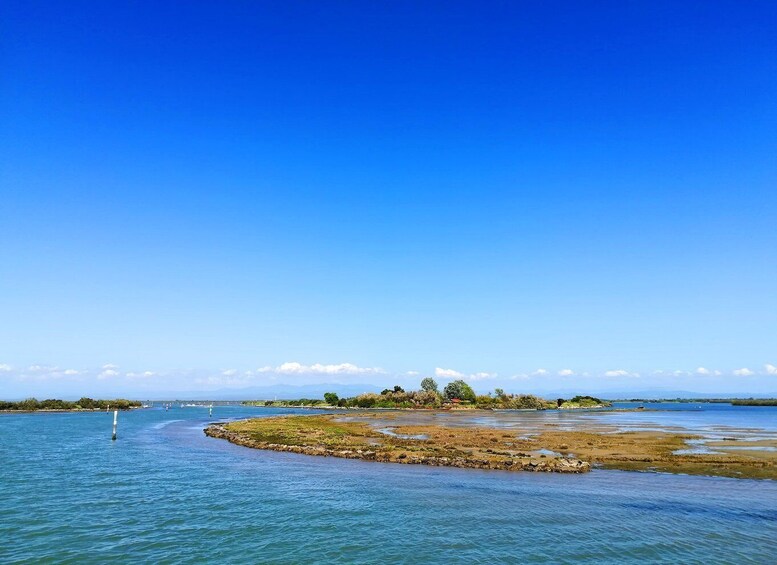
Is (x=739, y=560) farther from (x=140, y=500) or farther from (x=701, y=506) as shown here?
(x=140, y=500)

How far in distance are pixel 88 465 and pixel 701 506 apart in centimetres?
5907

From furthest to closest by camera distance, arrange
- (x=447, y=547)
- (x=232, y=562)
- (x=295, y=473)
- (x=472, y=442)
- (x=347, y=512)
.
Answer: (x=472, y=442)
(x=295, y=473)
(x=347, y=512)
(x=447, y=547)
(x=232, y=562)

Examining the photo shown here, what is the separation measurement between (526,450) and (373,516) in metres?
35.4

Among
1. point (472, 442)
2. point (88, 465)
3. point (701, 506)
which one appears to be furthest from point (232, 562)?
point (472, 442)

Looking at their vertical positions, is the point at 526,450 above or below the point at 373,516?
below

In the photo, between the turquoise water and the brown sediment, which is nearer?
the turquoise water

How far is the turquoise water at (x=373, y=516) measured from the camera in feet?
80.4

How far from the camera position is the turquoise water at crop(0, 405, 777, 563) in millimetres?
24500

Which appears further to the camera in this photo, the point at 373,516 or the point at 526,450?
the point at 526,450

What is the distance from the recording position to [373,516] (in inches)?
1221

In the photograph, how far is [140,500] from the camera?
117 ft

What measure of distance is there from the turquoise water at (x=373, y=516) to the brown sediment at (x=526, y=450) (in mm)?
3791

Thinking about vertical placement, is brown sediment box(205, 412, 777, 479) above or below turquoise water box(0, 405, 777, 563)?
below

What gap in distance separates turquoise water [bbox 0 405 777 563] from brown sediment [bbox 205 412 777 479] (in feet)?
12.4
